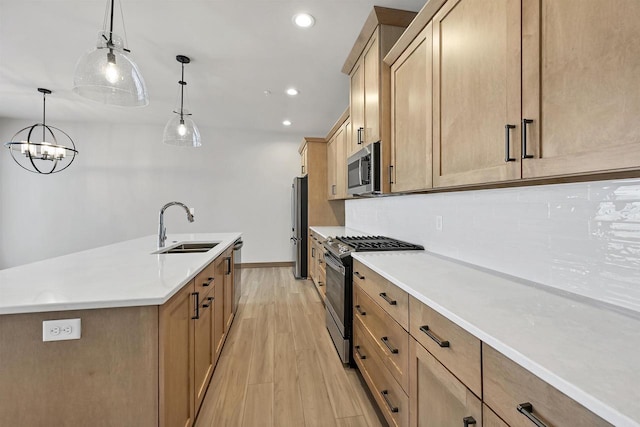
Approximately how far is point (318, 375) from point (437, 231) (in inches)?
53.9

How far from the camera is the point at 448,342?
0.96 m

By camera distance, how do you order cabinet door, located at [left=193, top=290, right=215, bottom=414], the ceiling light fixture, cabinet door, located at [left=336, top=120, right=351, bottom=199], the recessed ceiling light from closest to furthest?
cabinet door, located at [left=193, top=290, right=215, bottom=414], the recessed ceiling light, cabinet door, located at [left=336, top=120, right=351, bottom=199], the ceiling light fixture

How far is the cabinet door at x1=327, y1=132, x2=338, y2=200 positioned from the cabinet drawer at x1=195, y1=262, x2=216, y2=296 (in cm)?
224

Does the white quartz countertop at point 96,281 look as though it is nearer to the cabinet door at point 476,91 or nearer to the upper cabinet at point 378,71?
the cabinet door at point 476,91

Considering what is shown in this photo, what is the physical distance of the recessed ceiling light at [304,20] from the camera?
2.24 meters

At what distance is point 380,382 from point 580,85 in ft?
5.12

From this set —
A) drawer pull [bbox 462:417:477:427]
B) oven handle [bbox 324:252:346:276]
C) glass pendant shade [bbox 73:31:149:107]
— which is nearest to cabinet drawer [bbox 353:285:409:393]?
oven handle [bbox 324:252:346:276]

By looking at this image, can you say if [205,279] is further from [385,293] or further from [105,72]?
[105,72]

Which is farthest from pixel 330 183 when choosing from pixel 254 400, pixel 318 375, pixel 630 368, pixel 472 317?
pixel 630 368

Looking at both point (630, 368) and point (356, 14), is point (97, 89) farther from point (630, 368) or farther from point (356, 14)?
point (630, 368)

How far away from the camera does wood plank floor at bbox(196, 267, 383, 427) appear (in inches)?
66.2

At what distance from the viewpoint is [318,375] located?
2.10 meters

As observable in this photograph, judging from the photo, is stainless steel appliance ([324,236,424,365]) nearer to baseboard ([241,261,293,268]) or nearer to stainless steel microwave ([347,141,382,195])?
stainless steel microwave ([347,141,382,195])

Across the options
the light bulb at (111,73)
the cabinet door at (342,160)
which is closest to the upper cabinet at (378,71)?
the cabinet door at (342,160)
